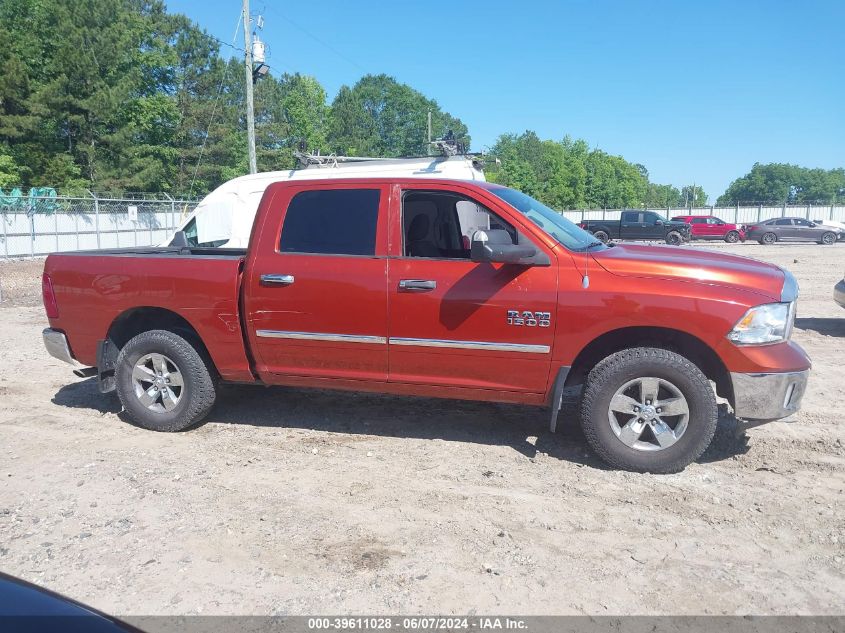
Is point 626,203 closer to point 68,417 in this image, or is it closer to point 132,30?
point 132,30

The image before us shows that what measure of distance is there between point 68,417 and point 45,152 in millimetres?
35376

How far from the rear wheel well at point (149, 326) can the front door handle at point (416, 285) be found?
6.06 feet

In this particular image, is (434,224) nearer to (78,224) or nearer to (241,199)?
(241,199)

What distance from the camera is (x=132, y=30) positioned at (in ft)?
138

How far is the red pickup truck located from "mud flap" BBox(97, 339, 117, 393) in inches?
0.5

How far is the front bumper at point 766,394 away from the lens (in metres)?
4.20

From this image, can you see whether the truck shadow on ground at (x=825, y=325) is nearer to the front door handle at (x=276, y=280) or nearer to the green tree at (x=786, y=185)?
the front door handle at (x=276, y=280)

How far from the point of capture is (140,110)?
41344mm

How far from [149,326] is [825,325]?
9.39 meters

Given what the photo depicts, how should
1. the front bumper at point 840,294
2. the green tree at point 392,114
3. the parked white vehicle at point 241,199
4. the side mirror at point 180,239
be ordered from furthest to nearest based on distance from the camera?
the green tree at point 392,114
the parked white vehicle at point 241,199
the side mirror at point 180,239
the front bumper at point 840,294

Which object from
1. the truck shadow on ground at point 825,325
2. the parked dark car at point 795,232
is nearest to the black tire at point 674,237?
the parked dark car at point 795,232

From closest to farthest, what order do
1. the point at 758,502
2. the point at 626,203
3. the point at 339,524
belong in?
1. the point at 339,524
2. the point at 758,502
3. the point at 626,203

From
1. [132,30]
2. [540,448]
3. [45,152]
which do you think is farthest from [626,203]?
[540,448]

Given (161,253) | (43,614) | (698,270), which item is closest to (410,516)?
(43,614)
